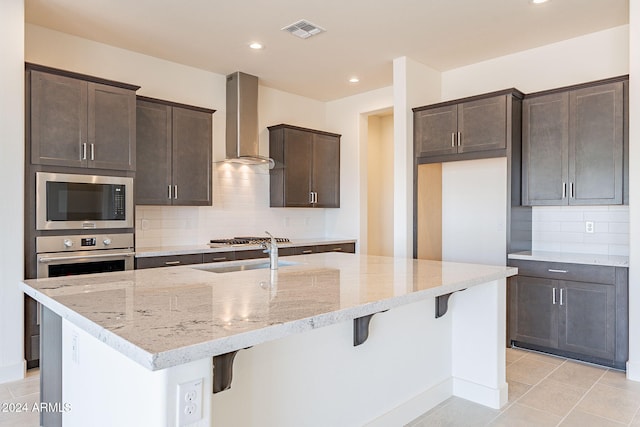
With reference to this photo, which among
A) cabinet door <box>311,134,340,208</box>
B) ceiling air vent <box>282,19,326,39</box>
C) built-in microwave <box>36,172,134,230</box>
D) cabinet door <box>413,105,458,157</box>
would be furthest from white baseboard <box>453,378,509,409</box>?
cabinet door <box>311,134,340,208</box>

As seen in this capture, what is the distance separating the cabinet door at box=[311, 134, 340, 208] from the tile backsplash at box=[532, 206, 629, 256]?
8.82 feet

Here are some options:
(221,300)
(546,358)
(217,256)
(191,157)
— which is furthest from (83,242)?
(546,358)

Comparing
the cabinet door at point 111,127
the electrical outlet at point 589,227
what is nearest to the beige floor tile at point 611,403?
the electrical outlet at point 589,227

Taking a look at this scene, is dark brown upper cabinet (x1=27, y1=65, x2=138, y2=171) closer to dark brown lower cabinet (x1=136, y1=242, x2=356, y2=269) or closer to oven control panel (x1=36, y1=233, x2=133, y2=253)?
oven control panel (x1=36, y1=233, x2=133, y2=253)

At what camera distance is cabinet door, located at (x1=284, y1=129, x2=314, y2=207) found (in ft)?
17.7

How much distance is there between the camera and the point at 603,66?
3859 millimetres

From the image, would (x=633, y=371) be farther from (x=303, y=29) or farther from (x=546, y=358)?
(x=303, y=29)

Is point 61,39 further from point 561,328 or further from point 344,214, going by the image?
point 561,328

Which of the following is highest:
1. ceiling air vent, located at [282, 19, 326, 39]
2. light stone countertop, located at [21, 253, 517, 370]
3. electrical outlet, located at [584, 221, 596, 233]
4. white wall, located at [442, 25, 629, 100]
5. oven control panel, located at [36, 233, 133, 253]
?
ceiling air vent, located at [282, 19, 326, 39]

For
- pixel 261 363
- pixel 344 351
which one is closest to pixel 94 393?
pixel 261 363

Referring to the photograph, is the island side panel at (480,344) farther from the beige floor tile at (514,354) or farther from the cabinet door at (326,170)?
the cabinet door at (326,170)

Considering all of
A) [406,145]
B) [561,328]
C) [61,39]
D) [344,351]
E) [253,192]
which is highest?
[61,39]

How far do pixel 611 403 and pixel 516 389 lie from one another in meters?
0.56

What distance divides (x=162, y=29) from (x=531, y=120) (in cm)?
356
